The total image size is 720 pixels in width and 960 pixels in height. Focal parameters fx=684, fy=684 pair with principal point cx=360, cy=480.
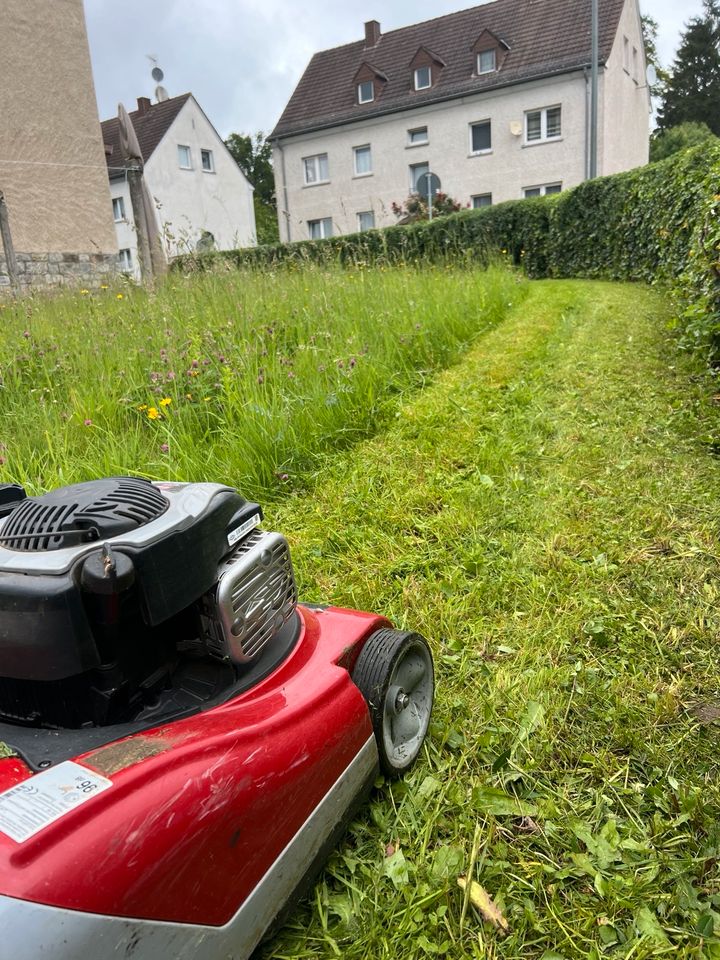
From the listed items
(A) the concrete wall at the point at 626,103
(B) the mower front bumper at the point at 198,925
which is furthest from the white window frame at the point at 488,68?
(B) the mower front bumper at the point at 198,925

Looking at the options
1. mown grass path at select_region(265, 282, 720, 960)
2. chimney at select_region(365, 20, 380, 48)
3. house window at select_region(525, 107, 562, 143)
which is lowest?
mown grass path at select_region(265, 282, 720, 960)

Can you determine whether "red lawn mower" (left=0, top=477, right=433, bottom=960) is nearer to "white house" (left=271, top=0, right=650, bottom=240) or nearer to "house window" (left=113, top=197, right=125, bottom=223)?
"white house" (left=271, top=0, right=650, bottom=240)

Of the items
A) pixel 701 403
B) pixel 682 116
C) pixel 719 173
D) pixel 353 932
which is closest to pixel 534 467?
pixel 701 403

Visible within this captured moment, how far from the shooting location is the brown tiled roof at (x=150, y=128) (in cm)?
2581

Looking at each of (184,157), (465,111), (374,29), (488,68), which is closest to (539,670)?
(465,111)

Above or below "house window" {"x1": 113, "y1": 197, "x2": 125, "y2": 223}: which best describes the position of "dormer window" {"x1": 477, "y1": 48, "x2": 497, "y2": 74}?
above

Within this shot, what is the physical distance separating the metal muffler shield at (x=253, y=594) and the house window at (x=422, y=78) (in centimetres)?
2774

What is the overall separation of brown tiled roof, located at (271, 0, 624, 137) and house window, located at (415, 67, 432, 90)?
324 mm

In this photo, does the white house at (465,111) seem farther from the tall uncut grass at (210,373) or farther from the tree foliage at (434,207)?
the tall uncut grass at (210,373)

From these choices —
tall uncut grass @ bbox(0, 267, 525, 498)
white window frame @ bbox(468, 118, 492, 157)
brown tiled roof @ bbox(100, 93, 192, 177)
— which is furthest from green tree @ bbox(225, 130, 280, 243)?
tall uncut grass @ bbox(0, 267, 525, 498)

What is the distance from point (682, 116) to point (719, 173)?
43.5 metres

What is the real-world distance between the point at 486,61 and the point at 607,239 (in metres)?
16.4

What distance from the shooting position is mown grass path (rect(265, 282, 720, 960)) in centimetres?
121

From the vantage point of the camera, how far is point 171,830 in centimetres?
90
